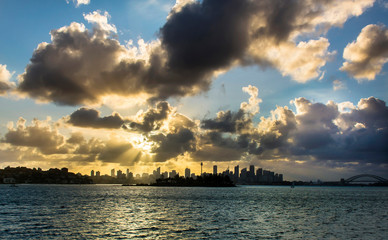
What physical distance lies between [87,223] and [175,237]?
2386 cm

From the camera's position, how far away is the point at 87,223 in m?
67.2

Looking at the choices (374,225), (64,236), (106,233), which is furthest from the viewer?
(374,225)

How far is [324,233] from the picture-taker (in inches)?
2282

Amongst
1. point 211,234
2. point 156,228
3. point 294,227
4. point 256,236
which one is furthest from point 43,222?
point 294,227

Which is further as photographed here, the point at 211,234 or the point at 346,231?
the point at 346,231

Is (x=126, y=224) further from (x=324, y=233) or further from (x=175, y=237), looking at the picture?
(x=324, y=233)

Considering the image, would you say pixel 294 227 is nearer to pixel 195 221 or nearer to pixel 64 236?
pixel 195 221

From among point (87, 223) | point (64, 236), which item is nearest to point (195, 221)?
point (87, 223)

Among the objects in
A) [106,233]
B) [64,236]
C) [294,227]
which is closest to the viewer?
[64,236]

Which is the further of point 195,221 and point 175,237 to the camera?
point 195,221

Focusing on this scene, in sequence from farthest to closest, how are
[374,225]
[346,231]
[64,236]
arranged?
[374,225] → [346,231] → [64,236]

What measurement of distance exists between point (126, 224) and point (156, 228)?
884cm

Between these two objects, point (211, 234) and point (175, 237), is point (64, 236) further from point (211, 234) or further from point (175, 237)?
point (211, 234)

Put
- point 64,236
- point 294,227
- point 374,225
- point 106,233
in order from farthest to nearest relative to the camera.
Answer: point 374,225 < point 294,227 < point 106,233 < point 64,236
